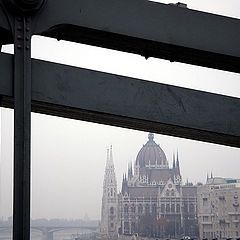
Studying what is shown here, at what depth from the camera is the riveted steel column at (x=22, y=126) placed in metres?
1.50

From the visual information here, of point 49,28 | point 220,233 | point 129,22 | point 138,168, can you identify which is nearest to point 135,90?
point 129,22

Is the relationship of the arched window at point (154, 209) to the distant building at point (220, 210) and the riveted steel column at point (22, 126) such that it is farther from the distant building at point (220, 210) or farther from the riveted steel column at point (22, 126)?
the riveted steel column at point (22, 126)

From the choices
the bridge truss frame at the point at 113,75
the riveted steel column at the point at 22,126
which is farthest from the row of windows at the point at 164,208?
the riveted steel column at the point at 22,126

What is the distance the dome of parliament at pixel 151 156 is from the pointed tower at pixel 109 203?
167 inches

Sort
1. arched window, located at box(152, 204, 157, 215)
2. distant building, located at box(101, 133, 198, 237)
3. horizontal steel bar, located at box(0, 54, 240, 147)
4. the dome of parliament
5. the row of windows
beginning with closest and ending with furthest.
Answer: horizontal steel bar, located at box(0, 54, 240, 147) < distant building, located at box(101, 133, 198, 237) < arched window, located at box(152, 204, 157, 215) < the row of windows < the dome of parliament

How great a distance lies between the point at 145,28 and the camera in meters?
1.75

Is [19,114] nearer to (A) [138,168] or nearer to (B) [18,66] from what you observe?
(B) [18,66]

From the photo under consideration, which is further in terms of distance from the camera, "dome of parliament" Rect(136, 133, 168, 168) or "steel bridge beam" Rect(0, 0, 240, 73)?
"dome of parliament" Rect(136, 133, 168, 168)

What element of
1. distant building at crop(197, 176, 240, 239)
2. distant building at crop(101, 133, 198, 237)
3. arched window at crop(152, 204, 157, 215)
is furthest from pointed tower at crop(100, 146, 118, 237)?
distant building at crop(197, 176, 240, 239)

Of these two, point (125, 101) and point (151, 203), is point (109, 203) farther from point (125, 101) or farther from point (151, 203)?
point (125, 101)

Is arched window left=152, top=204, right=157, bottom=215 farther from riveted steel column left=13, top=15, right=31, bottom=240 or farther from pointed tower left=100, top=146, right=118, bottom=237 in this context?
riveted steel column left=13, top=15, right=31, bottom=240

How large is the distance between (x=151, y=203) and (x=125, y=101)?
204 feet

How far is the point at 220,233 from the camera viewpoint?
59.4m

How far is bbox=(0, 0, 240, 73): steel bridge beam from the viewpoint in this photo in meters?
1.68
